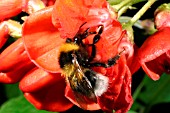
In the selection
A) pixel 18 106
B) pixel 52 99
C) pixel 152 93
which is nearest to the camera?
pixel 52 99

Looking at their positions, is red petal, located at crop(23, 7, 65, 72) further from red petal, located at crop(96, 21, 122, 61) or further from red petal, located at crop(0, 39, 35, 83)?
red petal, located at crop(96, 21, 122, 61)

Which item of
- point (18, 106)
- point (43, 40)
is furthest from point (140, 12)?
point (18, 106)

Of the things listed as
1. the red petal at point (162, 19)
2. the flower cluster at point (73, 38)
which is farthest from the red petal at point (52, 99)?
the red petal at point (162, 19)

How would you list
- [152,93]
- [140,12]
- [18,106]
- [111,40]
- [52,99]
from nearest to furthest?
[111,40] < [140,12] < [52,99] < [18,106] < [152,93]

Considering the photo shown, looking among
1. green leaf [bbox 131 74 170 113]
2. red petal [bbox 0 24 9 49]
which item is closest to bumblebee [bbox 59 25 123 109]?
red petal [bbox 0 24 9 49]

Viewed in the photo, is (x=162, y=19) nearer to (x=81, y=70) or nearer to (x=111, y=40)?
(x=111, y=40)

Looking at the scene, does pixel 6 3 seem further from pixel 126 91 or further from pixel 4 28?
pixel 126 91

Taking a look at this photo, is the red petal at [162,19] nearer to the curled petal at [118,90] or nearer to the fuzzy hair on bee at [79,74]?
the curled petal at [118,90]

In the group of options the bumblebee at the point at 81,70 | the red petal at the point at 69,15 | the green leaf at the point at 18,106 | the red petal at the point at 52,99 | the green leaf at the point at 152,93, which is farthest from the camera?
the green leaf at the point at 152,93
